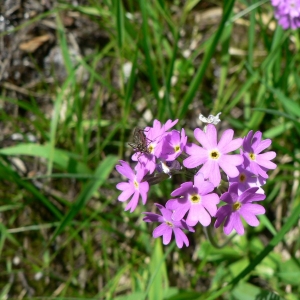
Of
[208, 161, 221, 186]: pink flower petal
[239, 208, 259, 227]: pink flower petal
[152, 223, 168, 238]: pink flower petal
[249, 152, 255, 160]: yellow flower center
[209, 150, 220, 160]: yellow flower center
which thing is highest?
[209, 150, 220, 160]: yellow flower center

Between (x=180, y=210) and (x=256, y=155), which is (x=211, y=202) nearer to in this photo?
(x=180, y=210)

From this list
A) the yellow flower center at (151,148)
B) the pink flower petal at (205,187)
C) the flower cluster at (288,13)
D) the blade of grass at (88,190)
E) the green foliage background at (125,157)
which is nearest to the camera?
the pink flower petal at (205,187)

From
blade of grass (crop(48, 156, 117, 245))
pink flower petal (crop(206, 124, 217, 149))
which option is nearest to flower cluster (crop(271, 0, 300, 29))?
pink flower petal (crop(206, 124, 217, 149))

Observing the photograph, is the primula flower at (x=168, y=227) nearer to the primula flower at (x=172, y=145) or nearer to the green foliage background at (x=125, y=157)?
the primula flower at (x=172, y=145)

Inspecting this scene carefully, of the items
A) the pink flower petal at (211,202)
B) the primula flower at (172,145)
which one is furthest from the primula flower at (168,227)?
the primula flower at (172,145)

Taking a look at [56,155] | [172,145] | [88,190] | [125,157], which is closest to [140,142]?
[172,145]

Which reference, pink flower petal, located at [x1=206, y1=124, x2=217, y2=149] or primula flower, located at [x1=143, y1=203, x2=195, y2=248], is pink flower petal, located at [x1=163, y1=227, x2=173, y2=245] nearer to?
primula flower, located at [x1=143, y1=203, x2=195, y2=248]
